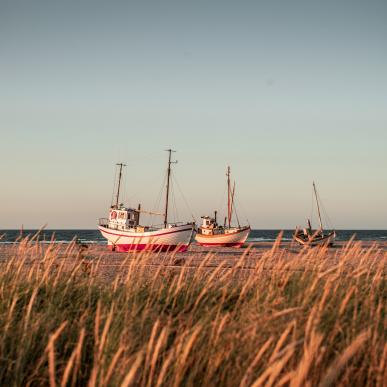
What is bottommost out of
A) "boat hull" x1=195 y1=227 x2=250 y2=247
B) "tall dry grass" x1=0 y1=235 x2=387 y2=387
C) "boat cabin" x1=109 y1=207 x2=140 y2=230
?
"tall dry grass" x1=0 y1=235 x2=387 y2=387

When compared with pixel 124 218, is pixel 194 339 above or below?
below

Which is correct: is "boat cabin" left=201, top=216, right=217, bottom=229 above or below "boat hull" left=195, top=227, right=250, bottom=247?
above

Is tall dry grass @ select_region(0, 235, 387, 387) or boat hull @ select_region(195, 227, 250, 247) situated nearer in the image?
tall dry grass @ select_region(0, 235, 387, 387)

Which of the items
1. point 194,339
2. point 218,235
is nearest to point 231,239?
point 218,235

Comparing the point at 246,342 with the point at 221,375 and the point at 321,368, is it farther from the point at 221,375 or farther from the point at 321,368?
the point at 321,368

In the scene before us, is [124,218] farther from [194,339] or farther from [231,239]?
[194,339]

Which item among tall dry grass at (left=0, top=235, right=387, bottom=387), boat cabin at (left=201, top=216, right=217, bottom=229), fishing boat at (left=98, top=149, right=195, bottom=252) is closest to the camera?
tall dry grass at (left=0, top=235, right=387, bottom=387)

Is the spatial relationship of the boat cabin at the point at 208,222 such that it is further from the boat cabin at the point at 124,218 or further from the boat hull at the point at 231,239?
the boat cabin at the point at 124,218

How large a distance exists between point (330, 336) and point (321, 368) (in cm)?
58

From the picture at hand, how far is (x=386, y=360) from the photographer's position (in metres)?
4.41

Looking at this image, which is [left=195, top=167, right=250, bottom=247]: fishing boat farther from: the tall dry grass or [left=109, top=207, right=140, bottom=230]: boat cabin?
the tall dry grass

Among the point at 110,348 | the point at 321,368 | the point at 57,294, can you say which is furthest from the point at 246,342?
the point at 57,294

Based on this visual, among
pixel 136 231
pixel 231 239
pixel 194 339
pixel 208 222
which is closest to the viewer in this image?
pixel 194 339

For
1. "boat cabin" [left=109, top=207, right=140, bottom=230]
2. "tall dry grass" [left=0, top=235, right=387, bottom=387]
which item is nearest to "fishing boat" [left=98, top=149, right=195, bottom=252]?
"boat cabin" [left=109, top=207, right=140, bottom=230]
